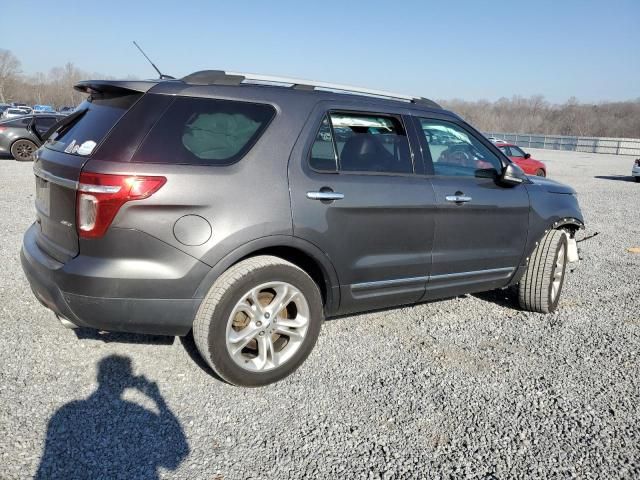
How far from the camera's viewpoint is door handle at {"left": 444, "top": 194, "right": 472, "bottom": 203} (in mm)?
3787

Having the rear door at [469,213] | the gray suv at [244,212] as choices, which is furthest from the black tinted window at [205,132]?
the rear door at [469,213]

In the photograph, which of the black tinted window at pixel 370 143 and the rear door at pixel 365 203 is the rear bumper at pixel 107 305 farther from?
the black tinted window at pixel 370 143

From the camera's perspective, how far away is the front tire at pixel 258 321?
9.53ft

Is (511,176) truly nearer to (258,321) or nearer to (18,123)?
(258,321)

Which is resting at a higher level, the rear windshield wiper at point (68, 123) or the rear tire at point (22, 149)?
the rear windshield wiper at point (68, 123)

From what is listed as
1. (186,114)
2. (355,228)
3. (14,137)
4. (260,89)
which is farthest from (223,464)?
(14,137)

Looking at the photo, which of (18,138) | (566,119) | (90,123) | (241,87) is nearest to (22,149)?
(18,138)

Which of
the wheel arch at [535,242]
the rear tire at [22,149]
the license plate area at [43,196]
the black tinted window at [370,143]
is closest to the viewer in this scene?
the license plate area at [43,196]

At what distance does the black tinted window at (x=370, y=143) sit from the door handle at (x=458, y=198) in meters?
0.37

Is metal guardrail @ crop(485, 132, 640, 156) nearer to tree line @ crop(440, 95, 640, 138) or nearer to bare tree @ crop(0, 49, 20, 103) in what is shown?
tree line @ crop(440, 95, 640, 138)

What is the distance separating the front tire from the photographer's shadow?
450mm

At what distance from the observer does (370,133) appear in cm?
359

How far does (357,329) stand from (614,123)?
8700cm

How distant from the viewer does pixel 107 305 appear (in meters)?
2.74
